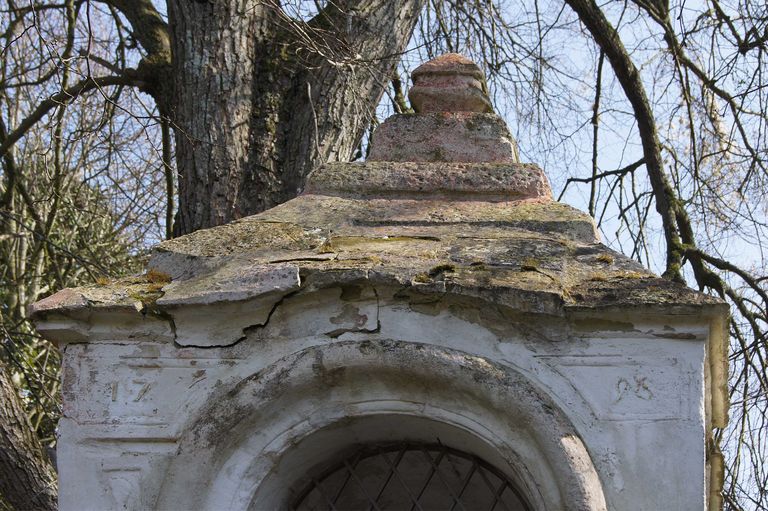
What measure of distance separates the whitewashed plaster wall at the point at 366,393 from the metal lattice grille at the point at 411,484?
0.79 ft

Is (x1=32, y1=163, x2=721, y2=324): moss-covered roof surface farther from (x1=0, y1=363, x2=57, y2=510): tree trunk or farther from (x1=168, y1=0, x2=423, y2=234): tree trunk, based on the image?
(x1=0, y1=363, x2=57, y2=510): tree trunk

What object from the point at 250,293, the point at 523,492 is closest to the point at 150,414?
the point at 250,293

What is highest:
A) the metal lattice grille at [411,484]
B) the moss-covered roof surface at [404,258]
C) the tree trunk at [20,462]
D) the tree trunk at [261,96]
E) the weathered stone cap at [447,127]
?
the tree trunk at [261,96]

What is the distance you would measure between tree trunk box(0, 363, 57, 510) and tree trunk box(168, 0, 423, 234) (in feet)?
3.61

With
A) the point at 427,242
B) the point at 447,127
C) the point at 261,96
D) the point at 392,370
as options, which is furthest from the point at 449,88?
the point at 261,96

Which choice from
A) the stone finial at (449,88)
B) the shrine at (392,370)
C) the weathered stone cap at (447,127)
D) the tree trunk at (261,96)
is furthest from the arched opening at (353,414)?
the tree trunk at (261,96)

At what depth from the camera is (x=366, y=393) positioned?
327 cm

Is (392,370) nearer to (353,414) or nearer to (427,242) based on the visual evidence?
(353,414)

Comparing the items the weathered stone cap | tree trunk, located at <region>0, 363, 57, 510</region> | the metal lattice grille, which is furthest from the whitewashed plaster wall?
tree trunk, located at <region>0, 363, 57, 510</region>

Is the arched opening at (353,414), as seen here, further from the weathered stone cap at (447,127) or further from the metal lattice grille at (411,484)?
the weathered stone cap at (447,127)

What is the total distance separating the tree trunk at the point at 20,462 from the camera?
5.32m

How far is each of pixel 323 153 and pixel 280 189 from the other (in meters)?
0.28

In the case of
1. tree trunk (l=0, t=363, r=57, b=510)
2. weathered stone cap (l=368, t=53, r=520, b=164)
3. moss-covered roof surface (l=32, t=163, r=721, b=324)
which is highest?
weathered stone cap (l=368, t=53, r=520, b=164)

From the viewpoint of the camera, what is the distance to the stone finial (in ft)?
13.3
